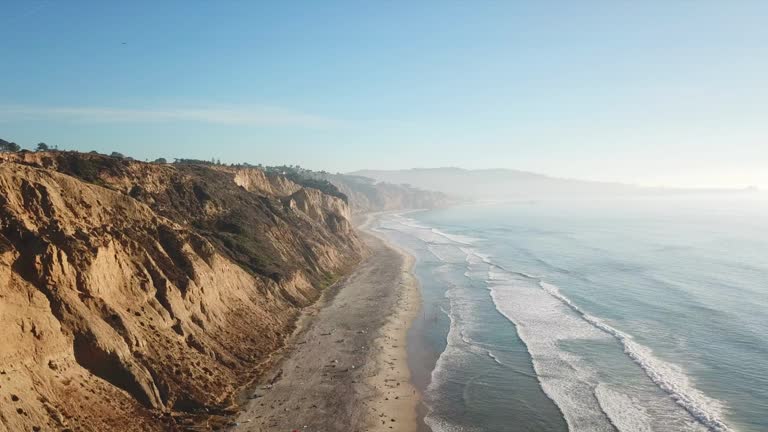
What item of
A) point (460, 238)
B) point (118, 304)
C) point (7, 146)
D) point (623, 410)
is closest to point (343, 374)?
point (118, 304)

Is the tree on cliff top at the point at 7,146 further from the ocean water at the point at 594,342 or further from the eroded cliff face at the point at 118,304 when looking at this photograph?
the ocean water at the point at 594,342

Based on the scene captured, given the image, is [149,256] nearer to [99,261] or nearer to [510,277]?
[99,261]

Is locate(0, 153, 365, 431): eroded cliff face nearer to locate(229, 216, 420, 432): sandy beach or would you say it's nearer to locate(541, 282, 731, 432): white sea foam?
locate(229, 216, 420, 432): sandy beach

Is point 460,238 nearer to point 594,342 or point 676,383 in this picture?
point 594,342

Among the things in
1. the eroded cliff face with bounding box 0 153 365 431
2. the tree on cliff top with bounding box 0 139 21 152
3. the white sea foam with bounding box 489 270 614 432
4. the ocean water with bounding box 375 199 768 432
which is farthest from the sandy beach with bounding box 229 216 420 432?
the tree on cliff top with bounding box 0 139 21 152

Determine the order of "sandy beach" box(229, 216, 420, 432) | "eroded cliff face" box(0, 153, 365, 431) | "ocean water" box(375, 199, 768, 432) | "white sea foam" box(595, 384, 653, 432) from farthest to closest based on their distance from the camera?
"ocean water" box(375, 199, 768, 432) → "sandy beach" box(229, 216, 420, 432) → "white sea foam" box(595, 384, 653, 432) → "eroded cliff face" box(0, 153, 365, 431)

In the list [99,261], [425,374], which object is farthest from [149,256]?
[425,374]
